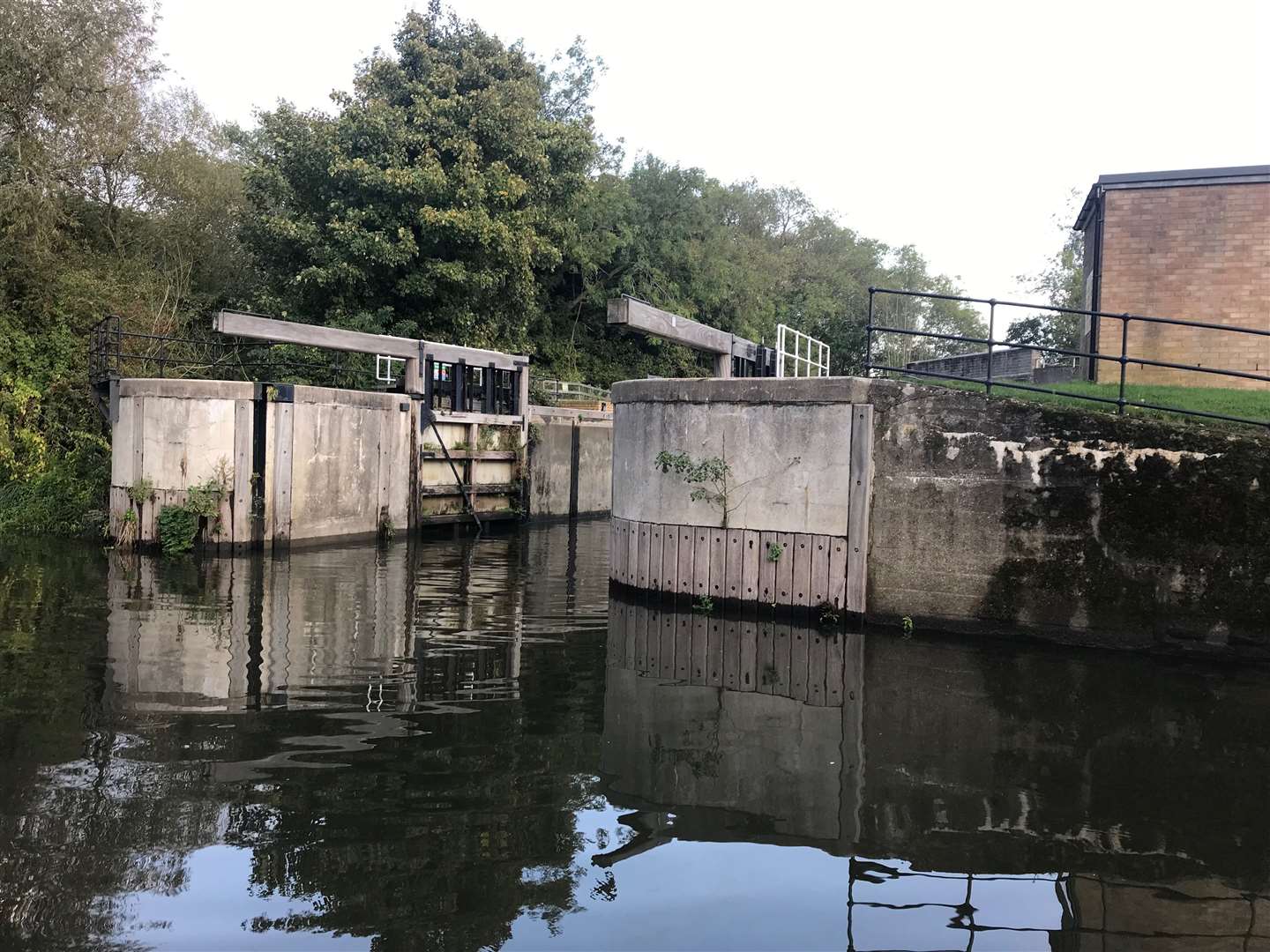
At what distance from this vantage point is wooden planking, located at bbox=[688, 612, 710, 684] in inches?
358

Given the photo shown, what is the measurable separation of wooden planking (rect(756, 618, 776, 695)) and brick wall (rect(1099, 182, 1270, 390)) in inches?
357

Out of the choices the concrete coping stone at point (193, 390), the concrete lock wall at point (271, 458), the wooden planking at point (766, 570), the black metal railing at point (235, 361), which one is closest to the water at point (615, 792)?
Answer: the wooden planking at point (766, 570)

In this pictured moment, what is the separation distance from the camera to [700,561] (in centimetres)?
1212

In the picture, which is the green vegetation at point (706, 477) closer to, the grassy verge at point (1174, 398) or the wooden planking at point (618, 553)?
the wooden planking at point (618, 553)

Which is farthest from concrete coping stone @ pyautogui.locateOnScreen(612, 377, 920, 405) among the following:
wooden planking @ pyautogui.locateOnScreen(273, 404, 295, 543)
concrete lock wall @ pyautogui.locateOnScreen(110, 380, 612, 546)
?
concrete lock wall @ pyautogui.locateOnScreen(110, 380, 612, 546)

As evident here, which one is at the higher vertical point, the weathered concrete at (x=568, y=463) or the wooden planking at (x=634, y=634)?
the weathered concrete at (x=568, y=463)

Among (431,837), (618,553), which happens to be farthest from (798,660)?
(431,837)

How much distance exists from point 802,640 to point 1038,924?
19.8ft

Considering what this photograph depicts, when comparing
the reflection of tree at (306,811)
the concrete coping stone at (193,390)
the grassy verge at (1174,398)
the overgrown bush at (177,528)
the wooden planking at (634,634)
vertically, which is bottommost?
the reflection of tree at (306,811)

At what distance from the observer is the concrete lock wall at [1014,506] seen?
9.76 m

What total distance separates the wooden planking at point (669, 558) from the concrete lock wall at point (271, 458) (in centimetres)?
771

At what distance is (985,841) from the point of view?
537cm

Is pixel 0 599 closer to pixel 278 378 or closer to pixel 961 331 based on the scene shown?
pixel 278 378

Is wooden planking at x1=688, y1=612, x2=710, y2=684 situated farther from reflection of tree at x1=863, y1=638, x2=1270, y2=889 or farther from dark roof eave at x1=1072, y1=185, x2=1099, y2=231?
dark roof eave at x1=1072, y1=185, x2=1099, y2=231
